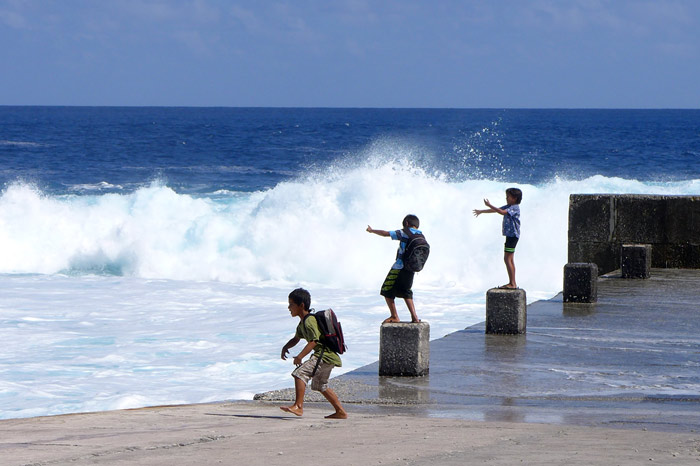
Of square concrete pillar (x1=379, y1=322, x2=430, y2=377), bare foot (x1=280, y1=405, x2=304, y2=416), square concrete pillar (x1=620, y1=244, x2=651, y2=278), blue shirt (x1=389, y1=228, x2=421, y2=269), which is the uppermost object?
blue shirt (x1=389, y1=228, x2=421, y2=269)

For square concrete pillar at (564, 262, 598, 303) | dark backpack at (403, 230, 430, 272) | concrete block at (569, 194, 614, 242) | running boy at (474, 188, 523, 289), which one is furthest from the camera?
concrete block at (569, 194, 614, 242)

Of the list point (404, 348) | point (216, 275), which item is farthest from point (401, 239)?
point (216, 275)

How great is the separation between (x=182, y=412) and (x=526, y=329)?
4.63 m

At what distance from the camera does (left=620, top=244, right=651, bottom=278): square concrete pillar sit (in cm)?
1433

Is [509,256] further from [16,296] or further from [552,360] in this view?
[16,296]

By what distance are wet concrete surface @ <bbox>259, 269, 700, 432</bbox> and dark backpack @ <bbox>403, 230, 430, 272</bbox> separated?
0.94 metres

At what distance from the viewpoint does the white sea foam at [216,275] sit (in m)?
10.8

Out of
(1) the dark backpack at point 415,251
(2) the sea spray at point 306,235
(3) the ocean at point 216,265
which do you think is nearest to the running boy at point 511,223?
(3) the ocean at point 216,265

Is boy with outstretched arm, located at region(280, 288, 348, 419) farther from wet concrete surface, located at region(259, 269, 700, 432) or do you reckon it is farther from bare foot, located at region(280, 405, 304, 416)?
wet concrete surface, located at region(259, 269, 700, 432)

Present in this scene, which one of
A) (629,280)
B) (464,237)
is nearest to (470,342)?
(629,280)

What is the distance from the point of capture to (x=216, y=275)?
850 inches

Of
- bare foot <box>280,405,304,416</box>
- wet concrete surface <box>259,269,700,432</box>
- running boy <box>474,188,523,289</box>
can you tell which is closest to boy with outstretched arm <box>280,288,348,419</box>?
bare foot <box>280,405,304,416</box>

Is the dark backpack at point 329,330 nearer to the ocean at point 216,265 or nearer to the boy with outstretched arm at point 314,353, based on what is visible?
the boy with outstretched arm at point 314,353

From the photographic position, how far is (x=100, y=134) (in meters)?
70.2
